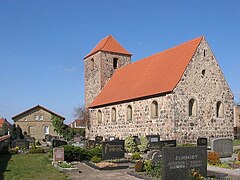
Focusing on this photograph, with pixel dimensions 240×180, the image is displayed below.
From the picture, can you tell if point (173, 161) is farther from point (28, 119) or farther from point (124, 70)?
point (28, 119)

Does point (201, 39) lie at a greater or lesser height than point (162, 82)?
greater

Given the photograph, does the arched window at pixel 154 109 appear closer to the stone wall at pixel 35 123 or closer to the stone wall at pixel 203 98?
the stone wall at pixel 203 98

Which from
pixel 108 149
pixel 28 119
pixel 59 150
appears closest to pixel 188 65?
→ pixel 108 149

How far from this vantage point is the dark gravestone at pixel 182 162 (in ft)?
32.2

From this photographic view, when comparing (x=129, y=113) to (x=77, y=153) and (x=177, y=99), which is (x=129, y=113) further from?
(x=77, y=153)

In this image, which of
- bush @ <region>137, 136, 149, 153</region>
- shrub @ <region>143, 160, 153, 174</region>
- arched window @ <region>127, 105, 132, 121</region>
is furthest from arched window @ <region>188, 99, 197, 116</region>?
shrub @ <region>143, 160, 153, 174</region>

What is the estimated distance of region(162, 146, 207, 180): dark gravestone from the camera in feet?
32.2

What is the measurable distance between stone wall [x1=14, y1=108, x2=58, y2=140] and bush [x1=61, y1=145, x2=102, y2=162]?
34.8 metres

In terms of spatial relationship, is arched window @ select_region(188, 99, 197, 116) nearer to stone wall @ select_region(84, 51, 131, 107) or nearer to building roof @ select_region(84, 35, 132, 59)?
stone wall @ select_region(84, 51, 131, 107)

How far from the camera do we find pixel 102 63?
1527 inches

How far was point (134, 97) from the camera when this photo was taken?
28281 mm

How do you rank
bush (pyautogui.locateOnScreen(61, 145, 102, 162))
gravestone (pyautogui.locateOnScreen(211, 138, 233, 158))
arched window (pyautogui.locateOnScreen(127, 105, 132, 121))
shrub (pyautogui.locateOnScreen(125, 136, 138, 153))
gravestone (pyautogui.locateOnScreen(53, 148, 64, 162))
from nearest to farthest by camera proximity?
gravestone (pyautogui.locateOnScreen(53, 148, 64, 162)) < bush (pyautogui.locateOnScreen(61, 145, 102, 162)) < gravestone (pyautogui.locateOnScreen(211, 138, 233, 158)) < shrub (pyautogui.locateOnScreen(125, 136, 138, 153)) < arched window (pyautogui.locateOnScreen(127, 105, 132, 121))

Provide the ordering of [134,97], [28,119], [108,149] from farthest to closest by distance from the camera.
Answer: [28,119], [134,97], [108,149]

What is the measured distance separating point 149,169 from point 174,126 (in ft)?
39.0
